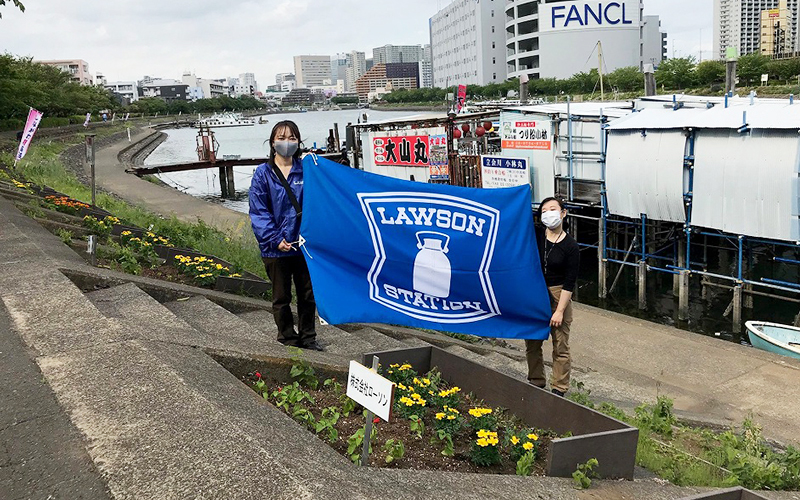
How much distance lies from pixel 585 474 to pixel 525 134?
1598 cm

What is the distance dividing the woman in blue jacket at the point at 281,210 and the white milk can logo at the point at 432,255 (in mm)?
853

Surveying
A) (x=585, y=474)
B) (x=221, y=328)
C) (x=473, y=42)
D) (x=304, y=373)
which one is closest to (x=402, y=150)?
(x=221, y=328)

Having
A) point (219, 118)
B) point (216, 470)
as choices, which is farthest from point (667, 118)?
point (219, 118)

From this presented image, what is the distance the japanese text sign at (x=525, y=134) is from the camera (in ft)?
61.9

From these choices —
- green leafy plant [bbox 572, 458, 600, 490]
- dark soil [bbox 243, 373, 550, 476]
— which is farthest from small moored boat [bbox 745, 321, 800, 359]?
green leafy plant [bbox 572, 458, 600, 490]

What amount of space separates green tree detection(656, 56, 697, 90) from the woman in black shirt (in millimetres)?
68935

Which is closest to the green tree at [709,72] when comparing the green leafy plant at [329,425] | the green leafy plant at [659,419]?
the green leafy plant at [659,419]

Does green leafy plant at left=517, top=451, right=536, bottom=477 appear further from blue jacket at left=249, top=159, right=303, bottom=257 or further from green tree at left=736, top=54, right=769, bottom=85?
green tree at left=736, top=54, right=769, bottom=85

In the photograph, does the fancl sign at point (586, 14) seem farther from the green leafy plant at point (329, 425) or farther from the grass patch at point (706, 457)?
the green leafy plant at point (329, 425)

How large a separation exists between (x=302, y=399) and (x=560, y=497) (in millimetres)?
2019

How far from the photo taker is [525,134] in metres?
19.5

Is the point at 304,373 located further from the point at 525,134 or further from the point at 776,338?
the point at 525,134

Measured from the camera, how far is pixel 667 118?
51.1ft

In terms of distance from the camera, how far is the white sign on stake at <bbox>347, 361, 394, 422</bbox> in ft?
11.5
